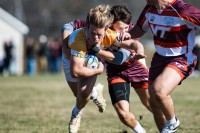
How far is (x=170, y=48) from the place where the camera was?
25.0 ft

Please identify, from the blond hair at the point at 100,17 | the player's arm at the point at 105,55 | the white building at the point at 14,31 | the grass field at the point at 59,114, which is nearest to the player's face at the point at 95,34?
the blond hair at the point at 100,17

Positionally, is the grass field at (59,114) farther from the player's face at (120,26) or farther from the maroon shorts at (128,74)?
the player's face at (120,26)

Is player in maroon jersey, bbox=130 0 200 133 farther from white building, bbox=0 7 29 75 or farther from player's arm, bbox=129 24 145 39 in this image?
white building, bbox=0 7 29 75

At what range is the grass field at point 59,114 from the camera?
1001 cm

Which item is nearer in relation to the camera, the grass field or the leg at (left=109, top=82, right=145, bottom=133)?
the leg at (left=109, top=82, right=145, bottom=133)

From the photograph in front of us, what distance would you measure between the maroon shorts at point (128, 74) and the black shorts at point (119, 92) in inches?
4.3

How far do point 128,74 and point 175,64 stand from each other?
1531 millimetres

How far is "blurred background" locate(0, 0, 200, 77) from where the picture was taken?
110 feet

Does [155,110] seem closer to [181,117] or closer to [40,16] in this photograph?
[181,117]

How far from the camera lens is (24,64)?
4272 centimetres

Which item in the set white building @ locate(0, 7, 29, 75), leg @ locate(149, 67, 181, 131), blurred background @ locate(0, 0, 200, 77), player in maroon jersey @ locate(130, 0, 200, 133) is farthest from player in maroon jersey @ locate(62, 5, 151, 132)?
white building @ locate(0, 7, 29, 75)

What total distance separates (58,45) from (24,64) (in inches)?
342

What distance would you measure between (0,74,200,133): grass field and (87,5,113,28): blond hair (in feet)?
8.24

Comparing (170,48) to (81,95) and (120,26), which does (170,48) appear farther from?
(81,95)
